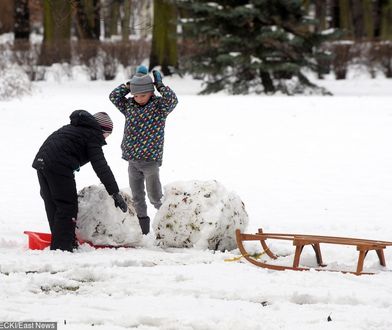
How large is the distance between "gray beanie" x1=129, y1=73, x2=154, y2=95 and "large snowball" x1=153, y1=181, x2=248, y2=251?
91 cm

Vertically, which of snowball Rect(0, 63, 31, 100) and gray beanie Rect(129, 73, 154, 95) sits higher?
gray beanie Rect(129, 73, 154, 95)

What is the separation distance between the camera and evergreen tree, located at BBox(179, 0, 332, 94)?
20.1 meters

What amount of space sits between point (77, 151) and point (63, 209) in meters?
0.49

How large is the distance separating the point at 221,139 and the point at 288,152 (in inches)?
55.3

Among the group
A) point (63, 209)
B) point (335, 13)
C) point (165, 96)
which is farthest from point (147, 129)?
point (335, 13)

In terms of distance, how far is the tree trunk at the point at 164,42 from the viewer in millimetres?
24375

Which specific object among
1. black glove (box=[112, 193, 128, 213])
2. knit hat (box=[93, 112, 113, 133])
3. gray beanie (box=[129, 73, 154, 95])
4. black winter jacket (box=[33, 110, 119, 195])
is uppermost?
gray beanie (box=[129, 73, 154, 95])

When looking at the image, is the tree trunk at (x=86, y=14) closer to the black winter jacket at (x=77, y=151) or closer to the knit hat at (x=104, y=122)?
the knit hat at (x=104, y=122)

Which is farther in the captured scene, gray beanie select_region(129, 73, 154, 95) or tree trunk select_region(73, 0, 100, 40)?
tree trunk select_region(73, 0, 100, 40)

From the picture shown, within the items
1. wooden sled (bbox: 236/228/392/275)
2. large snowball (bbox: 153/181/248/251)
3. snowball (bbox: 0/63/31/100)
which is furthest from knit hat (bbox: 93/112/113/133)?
snowball (bbox: 0/63/31/100)

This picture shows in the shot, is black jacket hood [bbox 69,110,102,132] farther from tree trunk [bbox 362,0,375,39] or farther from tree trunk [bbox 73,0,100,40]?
tree trunk [bbox 362,0,375,39]

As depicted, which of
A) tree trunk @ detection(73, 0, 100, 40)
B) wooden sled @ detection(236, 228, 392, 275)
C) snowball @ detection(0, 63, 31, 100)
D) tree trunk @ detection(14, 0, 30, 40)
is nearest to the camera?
wooden sled @ detection(236, 228, 392, 275)

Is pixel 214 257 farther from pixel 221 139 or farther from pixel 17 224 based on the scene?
pixel 221 139

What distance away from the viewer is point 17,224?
28.8 feet
